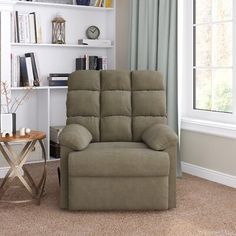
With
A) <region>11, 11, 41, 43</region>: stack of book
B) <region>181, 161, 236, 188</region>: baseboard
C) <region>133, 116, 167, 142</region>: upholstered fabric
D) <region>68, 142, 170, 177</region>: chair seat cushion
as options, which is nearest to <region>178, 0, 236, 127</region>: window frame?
<region>181, 161, 236, 188</region>: baseboard

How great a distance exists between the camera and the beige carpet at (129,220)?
326 cm

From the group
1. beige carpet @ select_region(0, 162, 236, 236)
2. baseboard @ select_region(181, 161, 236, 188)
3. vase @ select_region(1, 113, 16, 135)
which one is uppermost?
Result: vase @ select_region(1, 113, 16, 135)

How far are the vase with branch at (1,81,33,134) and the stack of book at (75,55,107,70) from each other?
0.64 meters

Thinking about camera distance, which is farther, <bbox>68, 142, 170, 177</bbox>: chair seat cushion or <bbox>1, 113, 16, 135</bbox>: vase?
<bbox>1, 113, 16, 135</bbox>: vase

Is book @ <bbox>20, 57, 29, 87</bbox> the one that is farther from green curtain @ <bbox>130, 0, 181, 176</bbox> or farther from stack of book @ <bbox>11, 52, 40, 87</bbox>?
green curtain @ <bbox>130, 0, 181, 176</bbox>

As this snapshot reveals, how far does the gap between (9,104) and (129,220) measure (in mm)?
2295

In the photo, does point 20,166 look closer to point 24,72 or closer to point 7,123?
Answer: point 7,123

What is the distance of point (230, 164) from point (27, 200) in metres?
1.83

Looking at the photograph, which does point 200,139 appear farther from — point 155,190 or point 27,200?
point 27,200

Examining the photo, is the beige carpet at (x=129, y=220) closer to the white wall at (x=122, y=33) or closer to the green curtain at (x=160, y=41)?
the green curtain at (x=160, y=41)

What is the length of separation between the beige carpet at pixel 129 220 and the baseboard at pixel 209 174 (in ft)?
1.08

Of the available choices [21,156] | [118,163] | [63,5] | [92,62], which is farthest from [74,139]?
[63,5]

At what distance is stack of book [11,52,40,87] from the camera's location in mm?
5082

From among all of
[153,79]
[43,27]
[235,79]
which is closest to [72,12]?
[43,27]
